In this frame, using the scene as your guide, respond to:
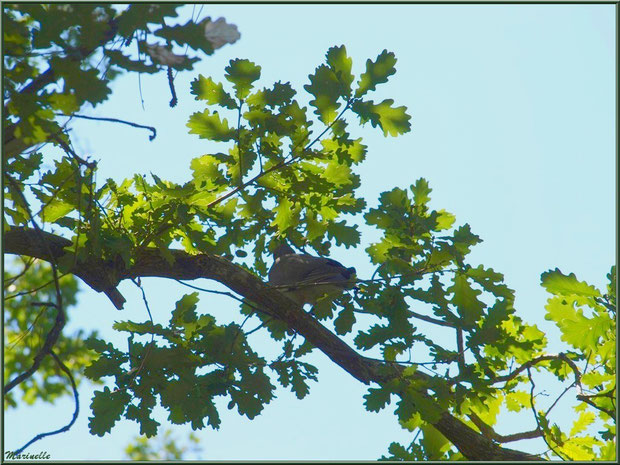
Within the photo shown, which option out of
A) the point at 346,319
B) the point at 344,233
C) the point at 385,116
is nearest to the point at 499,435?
the point at 346,319

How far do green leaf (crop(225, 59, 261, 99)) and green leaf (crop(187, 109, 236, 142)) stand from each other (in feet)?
0.97

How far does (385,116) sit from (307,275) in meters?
1.68

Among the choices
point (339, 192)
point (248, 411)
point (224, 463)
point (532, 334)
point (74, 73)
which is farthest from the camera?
point (532, 334)

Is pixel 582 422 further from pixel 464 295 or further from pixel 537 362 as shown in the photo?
pixel 464 295

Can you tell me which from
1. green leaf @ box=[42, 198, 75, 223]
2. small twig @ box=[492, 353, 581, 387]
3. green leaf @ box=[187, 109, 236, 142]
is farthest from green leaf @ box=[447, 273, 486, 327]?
green leaf @ box=[42, 198, 75, 223]

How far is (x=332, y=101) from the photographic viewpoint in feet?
13.8

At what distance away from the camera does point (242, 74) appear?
13.9 ft

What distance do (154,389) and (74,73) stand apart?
238cm

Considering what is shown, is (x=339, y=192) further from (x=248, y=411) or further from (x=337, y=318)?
(x=248, y=411)

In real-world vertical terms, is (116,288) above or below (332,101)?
below

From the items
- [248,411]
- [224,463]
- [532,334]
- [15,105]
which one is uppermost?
[532,334]

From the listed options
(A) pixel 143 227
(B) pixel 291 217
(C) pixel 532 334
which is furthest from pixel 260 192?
(C) pixel 532 334

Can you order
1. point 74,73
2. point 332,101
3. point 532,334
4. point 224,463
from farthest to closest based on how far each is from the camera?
1. point 532,334
2. point 332,101
3. point 224,463
4. point 74,73

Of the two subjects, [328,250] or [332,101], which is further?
[328,250]
